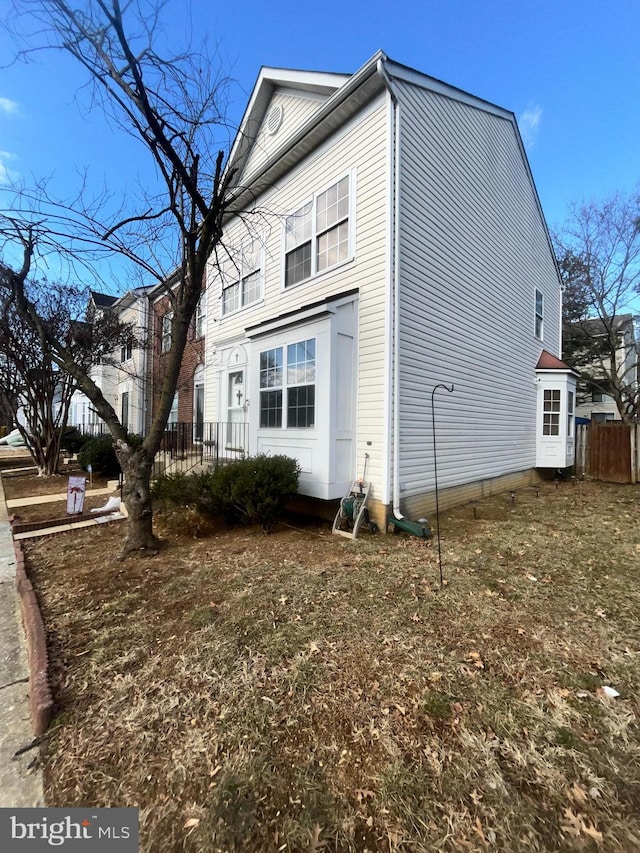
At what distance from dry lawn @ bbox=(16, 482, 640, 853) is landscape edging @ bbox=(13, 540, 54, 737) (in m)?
0.08

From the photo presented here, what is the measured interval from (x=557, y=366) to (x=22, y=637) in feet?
45.6

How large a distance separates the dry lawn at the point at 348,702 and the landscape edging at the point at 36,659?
85mm

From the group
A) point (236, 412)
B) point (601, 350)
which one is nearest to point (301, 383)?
point (236, 412)

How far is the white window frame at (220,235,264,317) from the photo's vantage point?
9.53m

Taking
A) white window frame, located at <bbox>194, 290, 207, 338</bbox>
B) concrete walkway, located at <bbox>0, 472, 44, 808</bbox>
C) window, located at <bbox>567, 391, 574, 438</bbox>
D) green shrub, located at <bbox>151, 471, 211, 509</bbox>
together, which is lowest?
concrete walkway, located at <bbox>0, 472, 44, 808</bbox>

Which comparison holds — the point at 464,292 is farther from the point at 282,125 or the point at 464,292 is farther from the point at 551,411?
the point at 551,411

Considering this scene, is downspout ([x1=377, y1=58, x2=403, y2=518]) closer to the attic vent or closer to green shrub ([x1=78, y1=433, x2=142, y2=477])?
the attic vent

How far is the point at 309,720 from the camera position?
7.63ft

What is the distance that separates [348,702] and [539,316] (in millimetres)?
13525

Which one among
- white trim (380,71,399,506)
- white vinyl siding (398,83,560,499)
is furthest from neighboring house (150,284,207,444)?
white vinyl siding (398,83,560,499)

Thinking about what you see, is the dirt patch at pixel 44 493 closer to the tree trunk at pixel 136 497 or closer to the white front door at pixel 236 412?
the tree trunk at pixel 136 497

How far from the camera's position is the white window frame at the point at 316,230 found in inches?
276

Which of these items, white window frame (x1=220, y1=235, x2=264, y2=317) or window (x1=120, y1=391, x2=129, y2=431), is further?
window (x1=120, y1=391, x2=129, y2=431)

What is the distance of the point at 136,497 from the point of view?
507 cm
